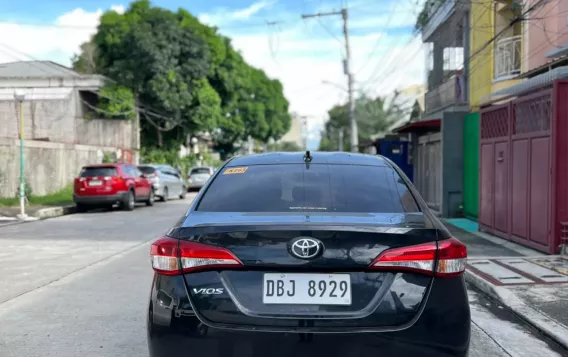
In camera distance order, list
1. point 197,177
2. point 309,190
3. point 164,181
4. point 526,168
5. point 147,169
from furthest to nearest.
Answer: point 197,177
point 164,181
point 147,169
point 526,168
point 309,190

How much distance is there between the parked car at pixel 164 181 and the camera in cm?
2302

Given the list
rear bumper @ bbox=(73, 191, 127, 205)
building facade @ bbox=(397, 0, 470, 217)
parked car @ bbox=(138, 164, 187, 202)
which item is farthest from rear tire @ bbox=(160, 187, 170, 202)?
building facade @ bbox=(397, 0, 470, 217)

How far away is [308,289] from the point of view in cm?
286

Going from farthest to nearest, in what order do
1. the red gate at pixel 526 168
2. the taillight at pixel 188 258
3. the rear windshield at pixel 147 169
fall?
the rear windshield at pixel 147 169, the red gate at pixel 526 168, the taillight at pixel 188 258

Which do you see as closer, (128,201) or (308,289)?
(308,289)

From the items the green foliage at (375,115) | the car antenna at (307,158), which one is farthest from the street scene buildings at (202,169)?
the green foliage at (375,115)

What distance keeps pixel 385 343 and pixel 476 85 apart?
16175mm

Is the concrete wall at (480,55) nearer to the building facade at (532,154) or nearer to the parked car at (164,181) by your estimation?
the building facade at (532,154)

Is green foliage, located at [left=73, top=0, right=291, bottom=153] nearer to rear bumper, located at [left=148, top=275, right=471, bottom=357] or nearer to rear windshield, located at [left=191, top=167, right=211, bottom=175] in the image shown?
rear windshield, located at [left=191, top=167, right=211, bottom=175]

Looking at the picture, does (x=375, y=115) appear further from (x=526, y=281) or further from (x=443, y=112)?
(x=526, y=281)

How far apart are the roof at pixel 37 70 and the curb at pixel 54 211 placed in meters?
8.43

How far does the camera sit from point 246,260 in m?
2.90

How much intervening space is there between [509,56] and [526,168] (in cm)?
673

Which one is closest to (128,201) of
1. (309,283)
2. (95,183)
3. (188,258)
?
(95,183)
